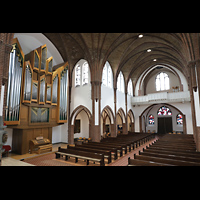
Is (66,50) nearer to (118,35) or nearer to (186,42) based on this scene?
(118,35)

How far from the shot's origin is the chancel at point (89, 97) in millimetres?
8141

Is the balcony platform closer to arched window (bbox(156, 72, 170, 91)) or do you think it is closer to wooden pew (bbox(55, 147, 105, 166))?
arched window (bbox(156, 72, 170, 91))

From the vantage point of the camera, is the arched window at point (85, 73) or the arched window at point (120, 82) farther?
the arched window at point (120, 82)

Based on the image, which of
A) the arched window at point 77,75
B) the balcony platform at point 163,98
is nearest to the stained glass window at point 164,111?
the balcony platform at point 163,98

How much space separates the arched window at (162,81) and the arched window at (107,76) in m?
11.5

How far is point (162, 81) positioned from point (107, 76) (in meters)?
12.5

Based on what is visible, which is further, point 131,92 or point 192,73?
point 131,92

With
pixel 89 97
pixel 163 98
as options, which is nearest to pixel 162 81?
pixel 163 98

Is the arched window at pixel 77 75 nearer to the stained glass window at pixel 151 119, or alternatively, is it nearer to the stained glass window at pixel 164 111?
the stained glass window at pixel 151 119

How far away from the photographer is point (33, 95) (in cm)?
1026

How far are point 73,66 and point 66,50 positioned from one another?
1911mm

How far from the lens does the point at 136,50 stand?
57.2ft
